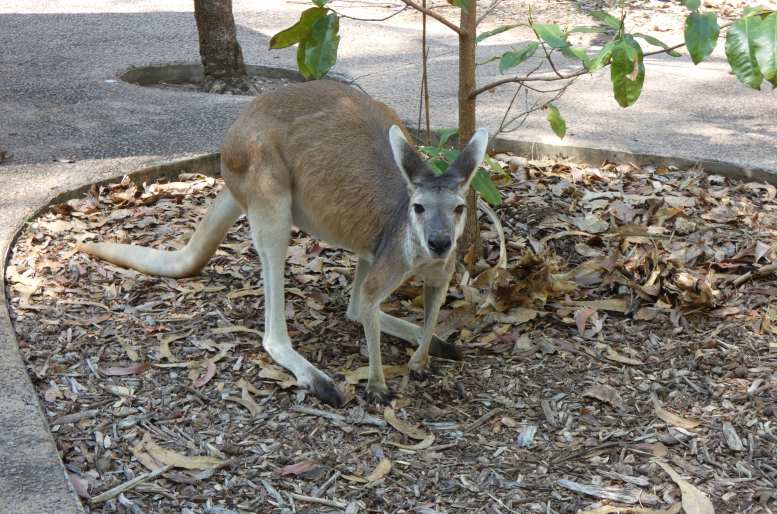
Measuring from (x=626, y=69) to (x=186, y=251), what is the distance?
8.27ft

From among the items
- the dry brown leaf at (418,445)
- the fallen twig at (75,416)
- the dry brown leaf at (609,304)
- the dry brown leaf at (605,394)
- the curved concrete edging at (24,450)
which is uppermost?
the curved concrete edging at (24,450)

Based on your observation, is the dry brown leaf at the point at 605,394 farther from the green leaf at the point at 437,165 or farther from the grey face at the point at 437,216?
the green leaf at the point at 437,165

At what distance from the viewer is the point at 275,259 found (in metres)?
4.38

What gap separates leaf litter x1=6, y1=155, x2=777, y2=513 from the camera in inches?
142

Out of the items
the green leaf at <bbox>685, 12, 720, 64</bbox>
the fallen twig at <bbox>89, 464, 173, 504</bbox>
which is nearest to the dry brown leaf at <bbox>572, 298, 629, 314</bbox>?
the green leaf at <bbox>685, 12, 720, 64</bbox>

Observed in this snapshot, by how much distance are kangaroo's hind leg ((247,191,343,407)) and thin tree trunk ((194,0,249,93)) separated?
12.8ft

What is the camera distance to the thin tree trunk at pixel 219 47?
7879 mm

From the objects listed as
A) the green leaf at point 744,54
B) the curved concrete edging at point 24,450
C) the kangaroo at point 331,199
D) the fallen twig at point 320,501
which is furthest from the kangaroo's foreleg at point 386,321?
the green leaf at point 744,54

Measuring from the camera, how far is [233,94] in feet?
26.6

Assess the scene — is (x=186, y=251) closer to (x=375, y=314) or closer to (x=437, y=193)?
(x=375, y=314)

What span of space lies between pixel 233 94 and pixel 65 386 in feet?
14.4

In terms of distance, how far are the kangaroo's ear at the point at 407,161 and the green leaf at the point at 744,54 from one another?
4.10ft

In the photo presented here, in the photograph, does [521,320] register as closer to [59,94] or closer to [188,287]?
[188,287]

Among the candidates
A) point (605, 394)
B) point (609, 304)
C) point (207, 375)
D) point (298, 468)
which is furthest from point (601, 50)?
point (207, 375)
